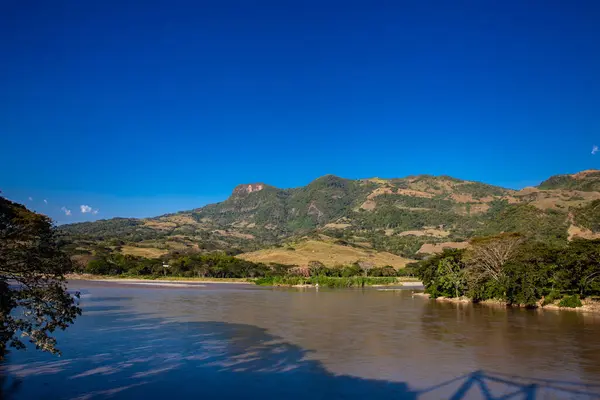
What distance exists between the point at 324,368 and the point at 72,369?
495 inches

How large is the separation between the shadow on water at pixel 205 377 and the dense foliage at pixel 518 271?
38757 millimetres

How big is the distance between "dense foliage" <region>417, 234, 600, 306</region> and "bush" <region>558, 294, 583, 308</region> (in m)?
0.12

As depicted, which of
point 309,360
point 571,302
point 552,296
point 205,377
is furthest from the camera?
point 552,296

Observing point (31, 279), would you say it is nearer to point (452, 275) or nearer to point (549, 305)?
point (549, 305)

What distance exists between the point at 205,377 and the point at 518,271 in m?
49.5

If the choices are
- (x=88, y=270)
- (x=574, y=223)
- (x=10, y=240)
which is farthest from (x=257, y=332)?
(x=574, y=223)

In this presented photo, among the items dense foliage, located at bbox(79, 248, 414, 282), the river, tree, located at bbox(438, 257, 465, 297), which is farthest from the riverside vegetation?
the river

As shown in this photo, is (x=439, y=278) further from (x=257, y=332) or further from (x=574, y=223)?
(x=574, y=223)

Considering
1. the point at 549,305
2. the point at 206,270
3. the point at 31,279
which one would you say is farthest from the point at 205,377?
the point at 206,270

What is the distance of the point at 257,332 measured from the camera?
3447 cm

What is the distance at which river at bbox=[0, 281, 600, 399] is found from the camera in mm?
18516

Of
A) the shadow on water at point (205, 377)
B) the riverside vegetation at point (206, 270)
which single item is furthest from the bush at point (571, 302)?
the riverside vegetation at point (206, 270)

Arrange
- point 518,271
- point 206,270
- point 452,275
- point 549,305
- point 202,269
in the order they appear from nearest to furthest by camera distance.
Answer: point 549,305 → point 518,271 → point 452,275 → point 202,269 → point 206,270

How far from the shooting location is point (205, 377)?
20.5 m
